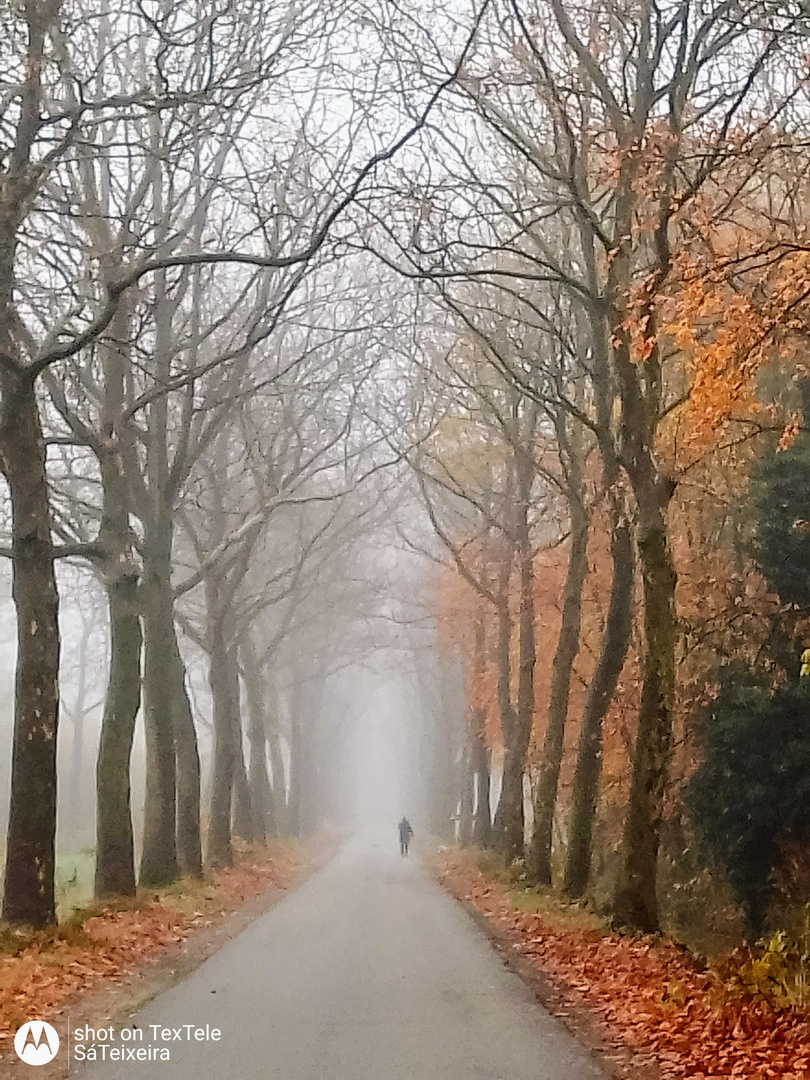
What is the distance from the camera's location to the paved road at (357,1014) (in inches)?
315

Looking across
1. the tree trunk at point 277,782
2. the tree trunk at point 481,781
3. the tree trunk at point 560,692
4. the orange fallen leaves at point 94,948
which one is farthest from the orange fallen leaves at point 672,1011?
the tree trunk at point 277,782

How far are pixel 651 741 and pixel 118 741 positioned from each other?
7.14 metres

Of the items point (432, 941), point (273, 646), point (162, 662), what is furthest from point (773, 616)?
point (273, 646)

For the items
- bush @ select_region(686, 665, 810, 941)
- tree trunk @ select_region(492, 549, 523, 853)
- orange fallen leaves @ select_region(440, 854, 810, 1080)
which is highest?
tree trunk @ select_region(492, 549, 523, 853)

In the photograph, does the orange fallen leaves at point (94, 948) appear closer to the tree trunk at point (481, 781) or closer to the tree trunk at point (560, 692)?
the tree trunk at point (560, 692)

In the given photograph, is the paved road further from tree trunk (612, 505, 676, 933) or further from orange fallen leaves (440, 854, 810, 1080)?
tree trunk (612, 505, 676, 933)

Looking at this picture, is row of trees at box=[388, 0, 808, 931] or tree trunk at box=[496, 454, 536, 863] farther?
tree trunk at box=[496, 454, 536, 863]

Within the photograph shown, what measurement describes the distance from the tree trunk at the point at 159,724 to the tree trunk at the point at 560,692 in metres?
6.54

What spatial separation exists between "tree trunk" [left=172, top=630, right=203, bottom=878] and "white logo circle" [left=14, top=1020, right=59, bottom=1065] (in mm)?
13533

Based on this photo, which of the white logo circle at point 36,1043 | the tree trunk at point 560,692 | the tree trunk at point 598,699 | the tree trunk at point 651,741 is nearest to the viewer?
the white logo circle at point 36,1043

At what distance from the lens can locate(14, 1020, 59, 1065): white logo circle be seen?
7938 millimetres

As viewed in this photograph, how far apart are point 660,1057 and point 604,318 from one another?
973 centimetres

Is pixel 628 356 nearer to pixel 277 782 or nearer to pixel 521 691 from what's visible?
pixel 521 691

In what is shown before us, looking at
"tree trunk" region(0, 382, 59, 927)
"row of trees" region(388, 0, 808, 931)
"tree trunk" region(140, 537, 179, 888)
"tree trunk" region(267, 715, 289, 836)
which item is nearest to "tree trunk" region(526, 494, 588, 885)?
"row of trees" region(388, 0, 808, 931)
